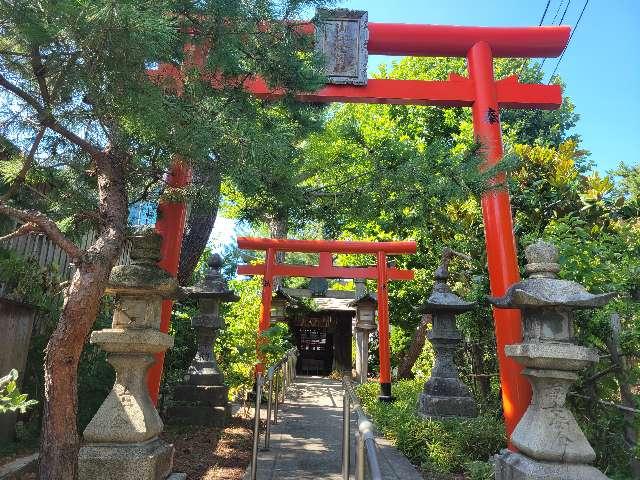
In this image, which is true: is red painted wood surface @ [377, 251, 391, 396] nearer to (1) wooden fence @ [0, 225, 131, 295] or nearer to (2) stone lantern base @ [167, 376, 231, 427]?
(2) stone lantern base @ [167, 376, 231, 427]

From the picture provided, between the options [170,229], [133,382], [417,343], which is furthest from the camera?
[417,343]

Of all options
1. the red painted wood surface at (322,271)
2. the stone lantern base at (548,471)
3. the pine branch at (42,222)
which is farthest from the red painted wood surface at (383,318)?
the pine branch at (42,222)

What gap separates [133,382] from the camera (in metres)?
3.35

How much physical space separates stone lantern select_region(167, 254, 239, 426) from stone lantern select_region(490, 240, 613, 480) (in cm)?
405

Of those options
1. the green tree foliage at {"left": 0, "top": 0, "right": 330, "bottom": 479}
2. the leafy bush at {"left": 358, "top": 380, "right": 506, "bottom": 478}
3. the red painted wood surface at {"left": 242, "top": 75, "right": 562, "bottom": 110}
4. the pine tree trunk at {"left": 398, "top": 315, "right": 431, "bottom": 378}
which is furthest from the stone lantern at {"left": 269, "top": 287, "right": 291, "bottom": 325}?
the green tree foliage at {"left": 0, "top": 0, "right": 330, "bottom": 479}

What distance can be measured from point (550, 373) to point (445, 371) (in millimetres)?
3557

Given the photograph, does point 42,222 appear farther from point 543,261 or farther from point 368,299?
point 368,299

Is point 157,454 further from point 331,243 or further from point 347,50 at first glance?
point 331,243

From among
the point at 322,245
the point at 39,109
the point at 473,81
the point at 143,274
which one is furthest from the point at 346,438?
the point at 322,245

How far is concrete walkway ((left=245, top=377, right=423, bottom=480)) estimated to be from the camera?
13.9ft

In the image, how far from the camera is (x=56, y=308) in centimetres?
506

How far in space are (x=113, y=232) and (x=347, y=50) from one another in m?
3.48

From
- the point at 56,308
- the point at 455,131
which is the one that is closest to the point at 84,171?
the point at 56,308

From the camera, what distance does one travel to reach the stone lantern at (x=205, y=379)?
647cm
